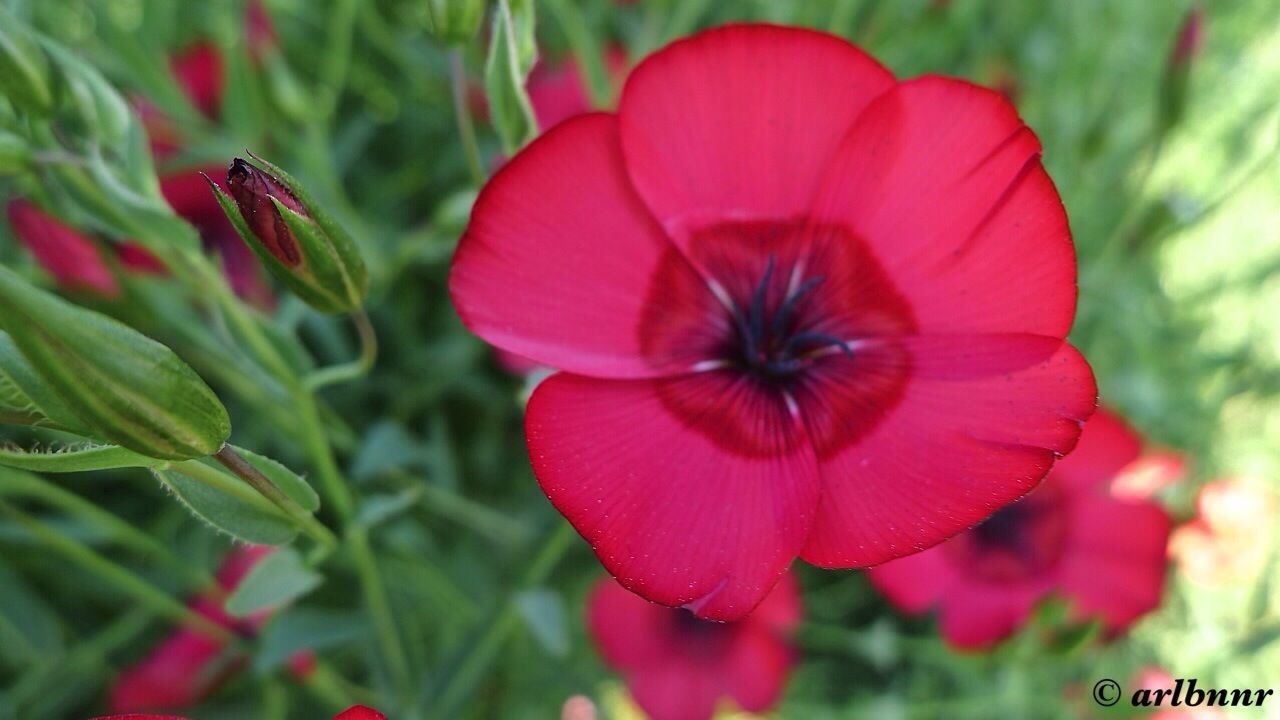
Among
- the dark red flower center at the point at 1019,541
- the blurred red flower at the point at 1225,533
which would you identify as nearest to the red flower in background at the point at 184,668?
the dark red flower center at the point at 1019,541

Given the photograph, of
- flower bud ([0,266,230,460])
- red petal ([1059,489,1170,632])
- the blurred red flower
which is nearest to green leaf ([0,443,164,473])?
flower bud ([0,266,230,460])

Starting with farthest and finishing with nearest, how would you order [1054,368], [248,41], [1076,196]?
[1076,196] → [248,41] → [1054,368]

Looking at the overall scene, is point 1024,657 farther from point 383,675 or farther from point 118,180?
point 118,180

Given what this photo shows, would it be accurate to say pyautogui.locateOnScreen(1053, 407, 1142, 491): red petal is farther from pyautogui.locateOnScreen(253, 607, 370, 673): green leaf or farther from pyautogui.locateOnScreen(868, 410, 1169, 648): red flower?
pyautogui.locateOnScreen(253, 607, 370, 673): green leaf

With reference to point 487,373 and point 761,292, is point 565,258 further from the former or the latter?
point 487,373

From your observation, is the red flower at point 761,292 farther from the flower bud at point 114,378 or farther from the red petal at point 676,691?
the red petal at point 676,691

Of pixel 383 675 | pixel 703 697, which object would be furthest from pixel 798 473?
pixel 703 697

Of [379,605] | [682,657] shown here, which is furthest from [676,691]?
[379,605]

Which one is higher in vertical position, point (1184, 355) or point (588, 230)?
point (588, 230)
